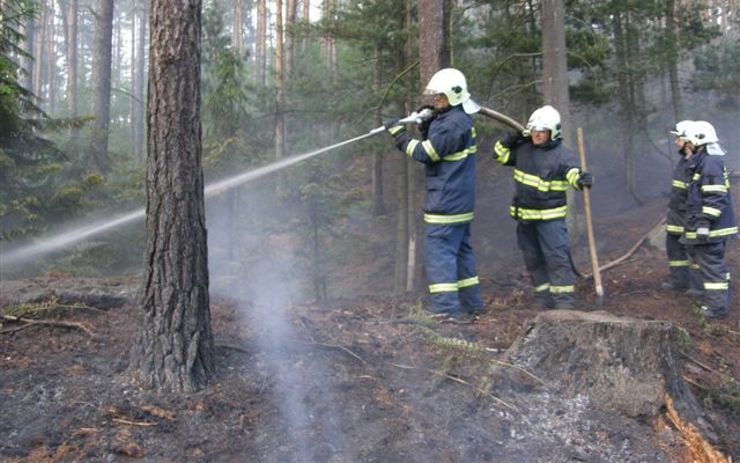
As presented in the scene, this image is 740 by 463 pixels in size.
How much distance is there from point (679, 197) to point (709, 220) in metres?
0.79

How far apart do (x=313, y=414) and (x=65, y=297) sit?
3.04 meters

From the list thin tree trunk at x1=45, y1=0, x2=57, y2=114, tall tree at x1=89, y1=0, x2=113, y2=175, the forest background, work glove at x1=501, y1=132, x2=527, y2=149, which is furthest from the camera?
thin tree trunk at x1=45, y1=0, x2=57, y2=114

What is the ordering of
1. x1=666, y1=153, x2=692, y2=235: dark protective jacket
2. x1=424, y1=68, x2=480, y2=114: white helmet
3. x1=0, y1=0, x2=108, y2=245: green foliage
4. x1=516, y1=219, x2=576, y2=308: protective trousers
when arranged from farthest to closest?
x1=0, y1=0, x2=108, y2=245: green foliage → x1=666, y1=153, x2=692, y2=235: dark protective jacket → x1=516, y1=219, x2=576, y2=308: protective trousers → x1=424, y1=68, x2=480, y2=114: white helmet

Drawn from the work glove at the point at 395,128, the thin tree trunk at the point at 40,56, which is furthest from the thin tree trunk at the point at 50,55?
the work glove at the point at 395,128

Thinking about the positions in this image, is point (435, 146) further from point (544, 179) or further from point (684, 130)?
point (684, 130)

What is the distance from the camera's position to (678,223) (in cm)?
777

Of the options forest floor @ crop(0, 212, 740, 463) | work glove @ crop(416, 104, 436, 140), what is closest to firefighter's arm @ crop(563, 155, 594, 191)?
work glove @ crop(416, 104, 436, 140)

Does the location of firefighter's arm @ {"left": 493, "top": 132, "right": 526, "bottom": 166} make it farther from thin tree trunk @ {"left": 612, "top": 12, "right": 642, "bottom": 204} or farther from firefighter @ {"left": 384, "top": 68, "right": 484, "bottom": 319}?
thin tree trunk @ {"left": 612, "top": 12, "right": 642, "bottom": 204}

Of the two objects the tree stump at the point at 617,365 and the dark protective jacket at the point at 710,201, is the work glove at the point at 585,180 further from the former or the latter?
the tree stump at the point at 617,365

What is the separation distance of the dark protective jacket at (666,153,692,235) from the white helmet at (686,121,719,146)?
29 centimetres

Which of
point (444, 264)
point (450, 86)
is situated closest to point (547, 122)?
point (450, 86)

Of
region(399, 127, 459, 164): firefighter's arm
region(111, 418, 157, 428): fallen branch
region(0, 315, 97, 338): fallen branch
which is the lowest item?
region(111, 418, 157, 428): fallen branch

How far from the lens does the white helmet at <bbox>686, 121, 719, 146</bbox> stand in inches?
284

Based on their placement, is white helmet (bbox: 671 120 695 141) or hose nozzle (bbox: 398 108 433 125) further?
white helmet (bbox: 671 120 695 141)
